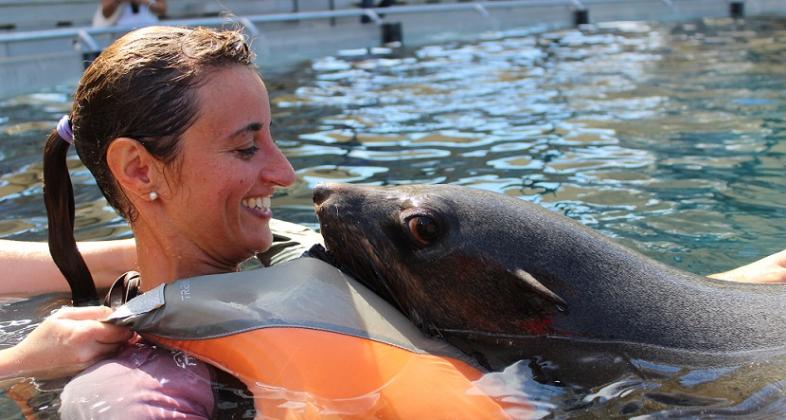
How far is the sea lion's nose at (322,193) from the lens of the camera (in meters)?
3.53

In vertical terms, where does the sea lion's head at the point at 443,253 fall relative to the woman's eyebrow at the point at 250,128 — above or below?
below

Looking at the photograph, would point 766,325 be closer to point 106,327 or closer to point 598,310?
point 598,310

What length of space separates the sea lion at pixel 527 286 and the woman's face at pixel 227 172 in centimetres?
27

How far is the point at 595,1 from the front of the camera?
64.2ft

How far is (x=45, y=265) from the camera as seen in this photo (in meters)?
4.37

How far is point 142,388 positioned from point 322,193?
1.03 metres

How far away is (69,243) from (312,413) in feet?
5.35

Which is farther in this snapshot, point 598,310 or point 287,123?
point 287,123

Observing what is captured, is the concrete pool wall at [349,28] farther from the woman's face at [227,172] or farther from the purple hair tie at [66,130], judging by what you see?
the woman's face at [227,172]

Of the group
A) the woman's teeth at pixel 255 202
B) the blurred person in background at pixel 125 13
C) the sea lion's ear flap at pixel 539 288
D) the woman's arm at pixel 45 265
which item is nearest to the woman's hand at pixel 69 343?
the woman's teeth at pixel 255 202

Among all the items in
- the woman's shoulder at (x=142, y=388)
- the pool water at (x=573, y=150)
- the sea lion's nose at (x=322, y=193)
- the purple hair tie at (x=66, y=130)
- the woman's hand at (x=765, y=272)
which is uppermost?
the purple hair tie at (x=66, y=130)

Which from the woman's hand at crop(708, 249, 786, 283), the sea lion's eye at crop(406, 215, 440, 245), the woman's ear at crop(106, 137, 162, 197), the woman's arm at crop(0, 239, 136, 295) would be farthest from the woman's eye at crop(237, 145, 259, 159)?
the woman's hand at crop(708, 249, 786, 283)

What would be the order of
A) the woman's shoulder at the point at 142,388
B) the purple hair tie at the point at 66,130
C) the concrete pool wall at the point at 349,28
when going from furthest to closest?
the concrete pool wall at the point at 349,28
the purple hair tie at the point at 66,130
the woman's shoulder at the point at 142,388

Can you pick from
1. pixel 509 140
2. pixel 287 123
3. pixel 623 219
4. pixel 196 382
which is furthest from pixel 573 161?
pixel 196 382
